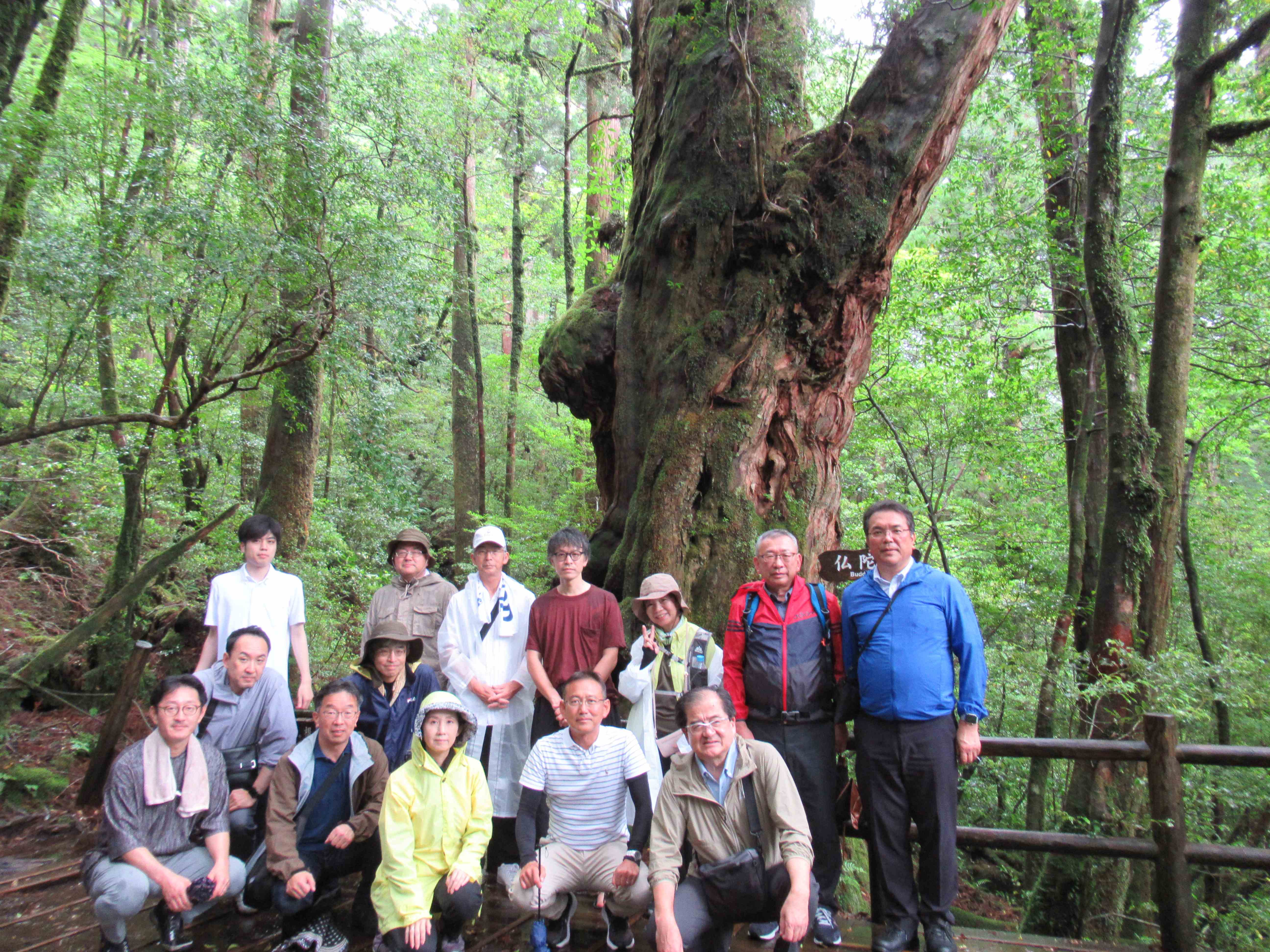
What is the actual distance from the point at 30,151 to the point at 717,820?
21.8 feet

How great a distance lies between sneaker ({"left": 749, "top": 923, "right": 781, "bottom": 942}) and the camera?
3318 mm

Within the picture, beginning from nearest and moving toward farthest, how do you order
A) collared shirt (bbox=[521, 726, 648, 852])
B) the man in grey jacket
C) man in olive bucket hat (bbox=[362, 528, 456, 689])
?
collared shirt (bbox=[521, 726, 648, 852]) → the man in grey jacket → man in olive bucket hat (bbox=[362, 528, 456, 689])

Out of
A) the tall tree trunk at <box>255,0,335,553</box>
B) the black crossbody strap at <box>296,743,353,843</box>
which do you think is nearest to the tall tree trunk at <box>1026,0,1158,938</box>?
the black crossbody strap at <box>296,743,353,843</box>

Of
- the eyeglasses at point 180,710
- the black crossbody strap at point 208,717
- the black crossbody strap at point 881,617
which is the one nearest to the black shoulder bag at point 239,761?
the black crossbody strap at point 208,717

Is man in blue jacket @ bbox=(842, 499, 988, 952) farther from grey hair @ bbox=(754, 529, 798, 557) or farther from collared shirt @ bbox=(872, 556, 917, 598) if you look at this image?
grey hair @ bbox=(754, 529, 798, 557)

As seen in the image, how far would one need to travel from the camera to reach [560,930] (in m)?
3.32

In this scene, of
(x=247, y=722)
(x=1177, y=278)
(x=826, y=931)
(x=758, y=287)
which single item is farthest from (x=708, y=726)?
(x=1177, y=278)

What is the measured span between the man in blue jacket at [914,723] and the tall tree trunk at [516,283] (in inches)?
401

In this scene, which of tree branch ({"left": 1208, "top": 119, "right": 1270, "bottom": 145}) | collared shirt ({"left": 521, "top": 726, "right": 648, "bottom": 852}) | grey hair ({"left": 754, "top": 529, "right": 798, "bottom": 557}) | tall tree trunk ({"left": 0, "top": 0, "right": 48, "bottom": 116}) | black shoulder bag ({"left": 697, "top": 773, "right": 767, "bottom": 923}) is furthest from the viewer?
tree branch ({"left": 1208, "top": 119, "right": 1270, "bottom": 145})

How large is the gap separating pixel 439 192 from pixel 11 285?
3868 mm

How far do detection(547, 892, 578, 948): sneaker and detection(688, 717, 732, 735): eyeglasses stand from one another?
3.40 ft

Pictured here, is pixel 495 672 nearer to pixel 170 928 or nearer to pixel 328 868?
pixel 328 868

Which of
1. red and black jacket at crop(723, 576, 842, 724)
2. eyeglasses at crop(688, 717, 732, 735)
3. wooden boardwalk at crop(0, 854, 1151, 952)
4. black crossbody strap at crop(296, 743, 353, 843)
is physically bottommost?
wooden boardwalk at crop(0, 854, 1151, 952)

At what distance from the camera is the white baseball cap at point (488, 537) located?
406 cm
